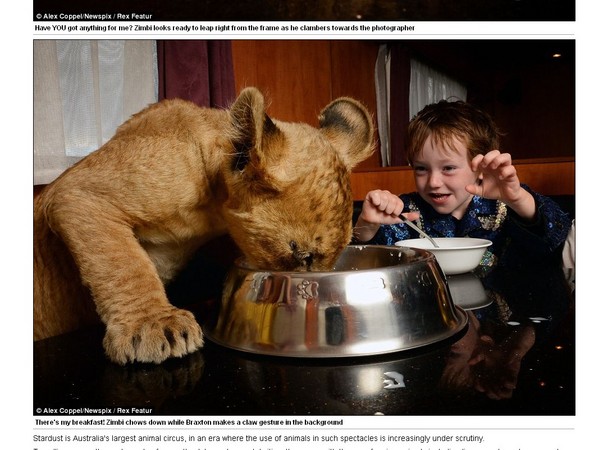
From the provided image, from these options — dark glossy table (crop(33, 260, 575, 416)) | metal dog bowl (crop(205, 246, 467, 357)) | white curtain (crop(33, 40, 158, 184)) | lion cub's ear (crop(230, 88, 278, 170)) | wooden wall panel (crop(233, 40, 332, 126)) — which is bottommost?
dark glossy table (crop(33, 260, 575, 416))

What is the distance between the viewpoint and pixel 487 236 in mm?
1960

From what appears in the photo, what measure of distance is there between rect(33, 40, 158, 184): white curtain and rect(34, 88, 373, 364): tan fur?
0.62m

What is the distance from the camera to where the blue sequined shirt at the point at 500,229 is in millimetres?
1661

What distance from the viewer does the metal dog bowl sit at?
0.73 meters

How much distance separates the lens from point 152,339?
80 cm

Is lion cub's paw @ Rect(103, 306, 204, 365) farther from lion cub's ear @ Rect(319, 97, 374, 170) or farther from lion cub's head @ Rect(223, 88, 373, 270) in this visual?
lion cub's ear @ Rect(319, 97, 374, 170)

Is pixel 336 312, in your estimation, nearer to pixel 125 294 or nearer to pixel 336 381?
pixel 336 381

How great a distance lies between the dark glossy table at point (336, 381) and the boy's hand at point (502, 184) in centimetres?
68

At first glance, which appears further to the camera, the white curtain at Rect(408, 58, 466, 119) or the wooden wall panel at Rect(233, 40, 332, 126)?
the white curtain at Rect(408, 58, 466, 119)

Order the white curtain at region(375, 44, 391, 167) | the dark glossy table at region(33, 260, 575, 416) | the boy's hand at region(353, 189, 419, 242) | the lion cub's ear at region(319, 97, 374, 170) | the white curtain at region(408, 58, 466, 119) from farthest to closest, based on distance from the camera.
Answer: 1. the white curtain at region(408, 58, 466, 119)
2. the white curtain at region(375, 44, 391, 167)
3. the boy's hand at region(353, 189, 419, 242)
4. the lion cub's ear at region(319, 97, 374, 170)
5. the dark glossy table at region(33, 260, 575, 416)

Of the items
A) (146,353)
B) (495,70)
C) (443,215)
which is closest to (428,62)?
(495,70)

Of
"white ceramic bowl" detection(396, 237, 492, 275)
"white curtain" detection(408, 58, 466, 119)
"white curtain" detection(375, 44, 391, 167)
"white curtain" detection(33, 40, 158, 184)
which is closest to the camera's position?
"white ceramic bowl" detection(396, 237, 492, 275)

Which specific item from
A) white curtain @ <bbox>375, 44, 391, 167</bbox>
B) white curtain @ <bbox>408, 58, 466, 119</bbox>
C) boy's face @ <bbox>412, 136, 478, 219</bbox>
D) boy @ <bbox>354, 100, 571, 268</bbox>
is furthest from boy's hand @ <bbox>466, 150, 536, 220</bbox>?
white curtain @ <bbox>408, 58, 466, 119</bbox>
